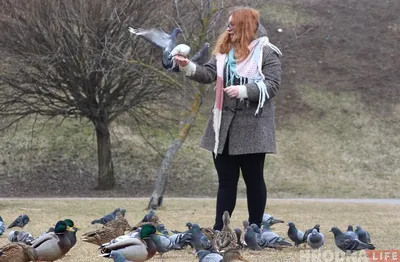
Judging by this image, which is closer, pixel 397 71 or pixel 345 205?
pixel 345 205

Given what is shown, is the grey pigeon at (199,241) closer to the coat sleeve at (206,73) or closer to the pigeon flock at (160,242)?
the pigeon flock at (160,242)

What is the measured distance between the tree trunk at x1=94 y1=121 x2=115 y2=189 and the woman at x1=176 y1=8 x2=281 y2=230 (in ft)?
46.8

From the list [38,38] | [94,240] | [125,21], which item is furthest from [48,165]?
[94,240]

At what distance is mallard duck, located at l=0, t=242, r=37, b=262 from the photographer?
275 inches

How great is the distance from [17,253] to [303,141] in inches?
791

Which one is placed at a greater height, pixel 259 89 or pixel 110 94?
pixel 110 94

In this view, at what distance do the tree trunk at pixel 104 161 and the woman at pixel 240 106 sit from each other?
14.3 metres

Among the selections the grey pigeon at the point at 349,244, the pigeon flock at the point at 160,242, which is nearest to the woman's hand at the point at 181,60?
the pigeon flock at the point at 160,242

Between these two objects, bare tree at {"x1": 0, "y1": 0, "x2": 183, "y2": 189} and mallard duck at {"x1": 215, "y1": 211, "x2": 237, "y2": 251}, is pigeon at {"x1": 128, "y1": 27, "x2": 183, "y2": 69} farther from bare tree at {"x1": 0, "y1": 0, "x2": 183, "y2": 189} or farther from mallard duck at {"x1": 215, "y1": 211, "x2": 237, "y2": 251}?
bare tree at {"x1": 0, "y1": 0, "x2": 183, "y2": 189}

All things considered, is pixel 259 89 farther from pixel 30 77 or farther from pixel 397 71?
pixel 397 71

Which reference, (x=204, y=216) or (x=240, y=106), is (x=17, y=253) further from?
(x=204, y=216)

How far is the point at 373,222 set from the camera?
485 inches

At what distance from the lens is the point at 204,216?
13.8 metres

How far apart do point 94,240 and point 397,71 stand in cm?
2519
